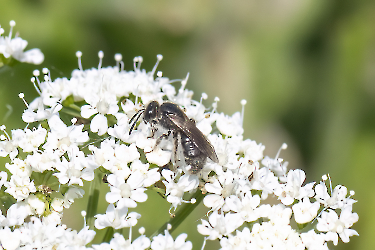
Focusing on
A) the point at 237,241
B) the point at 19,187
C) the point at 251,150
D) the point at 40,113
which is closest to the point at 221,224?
the point at 237,241

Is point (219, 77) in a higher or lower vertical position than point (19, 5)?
higher

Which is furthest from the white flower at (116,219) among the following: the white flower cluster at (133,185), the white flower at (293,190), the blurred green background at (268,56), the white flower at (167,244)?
the blurred green background at (268,56)

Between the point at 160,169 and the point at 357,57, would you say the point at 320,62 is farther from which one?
the point at 160,169

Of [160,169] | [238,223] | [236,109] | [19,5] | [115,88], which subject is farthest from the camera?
[236,109]

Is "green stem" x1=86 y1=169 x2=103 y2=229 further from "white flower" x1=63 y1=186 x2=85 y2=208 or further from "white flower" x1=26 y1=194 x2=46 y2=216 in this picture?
"white flower" x1=26 y1=194 x2=46 y2=216

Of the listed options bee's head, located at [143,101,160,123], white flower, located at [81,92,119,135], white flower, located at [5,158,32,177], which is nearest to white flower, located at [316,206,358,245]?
bee's head, located at [143,101,160,123]

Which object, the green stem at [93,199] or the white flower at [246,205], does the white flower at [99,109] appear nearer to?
the green stem at [93,199]

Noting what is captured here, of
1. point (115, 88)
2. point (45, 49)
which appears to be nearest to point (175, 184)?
point (115, 88)
